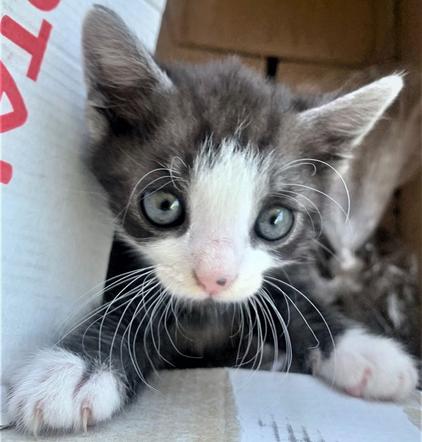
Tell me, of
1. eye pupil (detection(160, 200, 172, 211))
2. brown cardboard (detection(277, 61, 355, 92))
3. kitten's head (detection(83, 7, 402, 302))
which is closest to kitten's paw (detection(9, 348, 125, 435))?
kitten's head (detection(83, 7, 402, 302))

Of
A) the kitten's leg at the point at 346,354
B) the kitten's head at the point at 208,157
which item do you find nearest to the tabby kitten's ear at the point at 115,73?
the kitten's head at the point at 208,157

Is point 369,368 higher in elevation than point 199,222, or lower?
lower

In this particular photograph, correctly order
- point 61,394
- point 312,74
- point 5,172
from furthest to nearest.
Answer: point 312,74 < point 5,172 < point 61,394

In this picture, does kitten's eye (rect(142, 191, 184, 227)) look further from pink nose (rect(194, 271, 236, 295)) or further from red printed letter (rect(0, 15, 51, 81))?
red printed letter (rect(0, 15, 51, 81))

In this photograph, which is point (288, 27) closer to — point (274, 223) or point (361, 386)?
point (274, 223)

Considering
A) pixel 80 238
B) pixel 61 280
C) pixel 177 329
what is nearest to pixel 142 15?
pixel 80 238

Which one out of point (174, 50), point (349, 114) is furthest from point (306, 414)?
point (174, 50)

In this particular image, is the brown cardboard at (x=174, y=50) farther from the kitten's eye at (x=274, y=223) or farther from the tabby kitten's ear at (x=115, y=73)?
the kitten's eye at (x=274, y=223)
